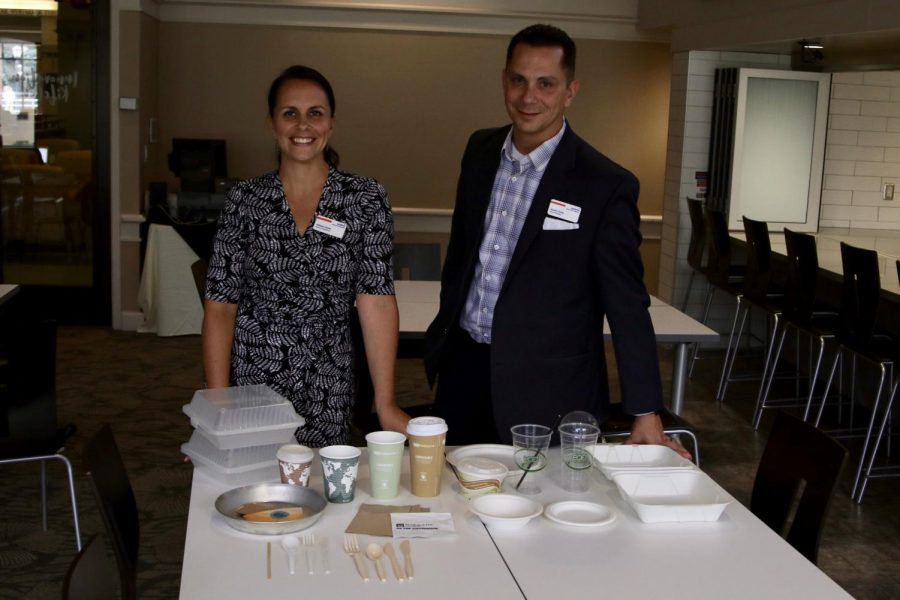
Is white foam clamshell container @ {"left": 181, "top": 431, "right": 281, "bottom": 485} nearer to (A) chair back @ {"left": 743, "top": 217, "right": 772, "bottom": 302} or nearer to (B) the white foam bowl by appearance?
(B) the white foam bowl

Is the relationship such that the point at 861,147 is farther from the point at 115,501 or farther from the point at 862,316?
the point at 115,501

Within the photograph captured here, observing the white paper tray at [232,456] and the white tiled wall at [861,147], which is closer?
the white paper tray at [232,456]

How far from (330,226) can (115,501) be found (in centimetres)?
85

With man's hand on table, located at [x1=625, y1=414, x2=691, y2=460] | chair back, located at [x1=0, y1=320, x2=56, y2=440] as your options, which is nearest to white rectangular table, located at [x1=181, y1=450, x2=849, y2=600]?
man's hand on table, located at [x1=625, y1=414, x2=691, y2=460]

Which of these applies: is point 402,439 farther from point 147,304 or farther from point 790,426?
point 147,304

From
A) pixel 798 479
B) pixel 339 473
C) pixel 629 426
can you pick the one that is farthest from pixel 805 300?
pixel 339 473

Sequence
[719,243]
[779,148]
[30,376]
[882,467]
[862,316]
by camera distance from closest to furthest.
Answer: [30,376] → [862,316] → [882,467] → [719,243] → [779,148]

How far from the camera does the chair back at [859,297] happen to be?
15.3ft

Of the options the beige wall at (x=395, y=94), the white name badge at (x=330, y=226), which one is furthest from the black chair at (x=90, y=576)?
the beige wall at (x=395, y=94)

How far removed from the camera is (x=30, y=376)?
11.4 feet

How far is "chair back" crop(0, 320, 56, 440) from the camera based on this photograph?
3436 mm

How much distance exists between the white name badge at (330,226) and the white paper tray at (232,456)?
0.60 meters

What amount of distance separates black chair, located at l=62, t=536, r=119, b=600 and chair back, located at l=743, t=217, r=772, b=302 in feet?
16.2

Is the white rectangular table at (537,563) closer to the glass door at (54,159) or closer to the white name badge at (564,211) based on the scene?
the white name badge at (564,211)
